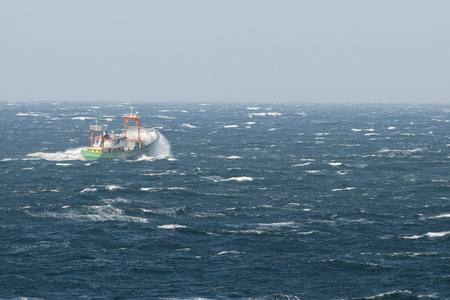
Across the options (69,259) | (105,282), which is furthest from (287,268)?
(69,259)

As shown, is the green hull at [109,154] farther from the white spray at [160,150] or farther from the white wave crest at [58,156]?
the white spray at [160,150]

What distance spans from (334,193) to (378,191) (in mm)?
7689

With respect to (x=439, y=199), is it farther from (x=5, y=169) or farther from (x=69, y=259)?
(x=5, y=169)

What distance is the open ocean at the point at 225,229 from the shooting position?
5131cm

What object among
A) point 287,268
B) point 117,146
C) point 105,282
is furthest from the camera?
point 117,146

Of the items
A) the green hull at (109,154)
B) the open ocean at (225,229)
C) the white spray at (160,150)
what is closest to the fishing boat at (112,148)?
the green hull at (109,154)

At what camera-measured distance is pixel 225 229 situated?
69.1m

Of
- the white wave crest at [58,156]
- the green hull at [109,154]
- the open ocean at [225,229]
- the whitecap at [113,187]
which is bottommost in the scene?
the open ocean at [225,229]

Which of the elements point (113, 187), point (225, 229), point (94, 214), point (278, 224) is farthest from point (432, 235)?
point (113, 187)

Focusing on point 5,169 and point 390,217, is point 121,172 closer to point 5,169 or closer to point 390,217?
point 5,169

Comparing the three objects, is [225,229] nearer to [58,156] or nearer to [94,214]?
[94,214]

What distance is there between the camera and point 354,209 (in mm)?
79375

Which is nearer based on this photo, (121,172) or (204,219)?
(204,219)

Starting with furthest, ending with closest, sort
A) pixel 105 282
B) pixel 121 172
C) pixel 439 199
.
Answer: pixel 121 172 < pixel 439 199 < pixel 105 282
